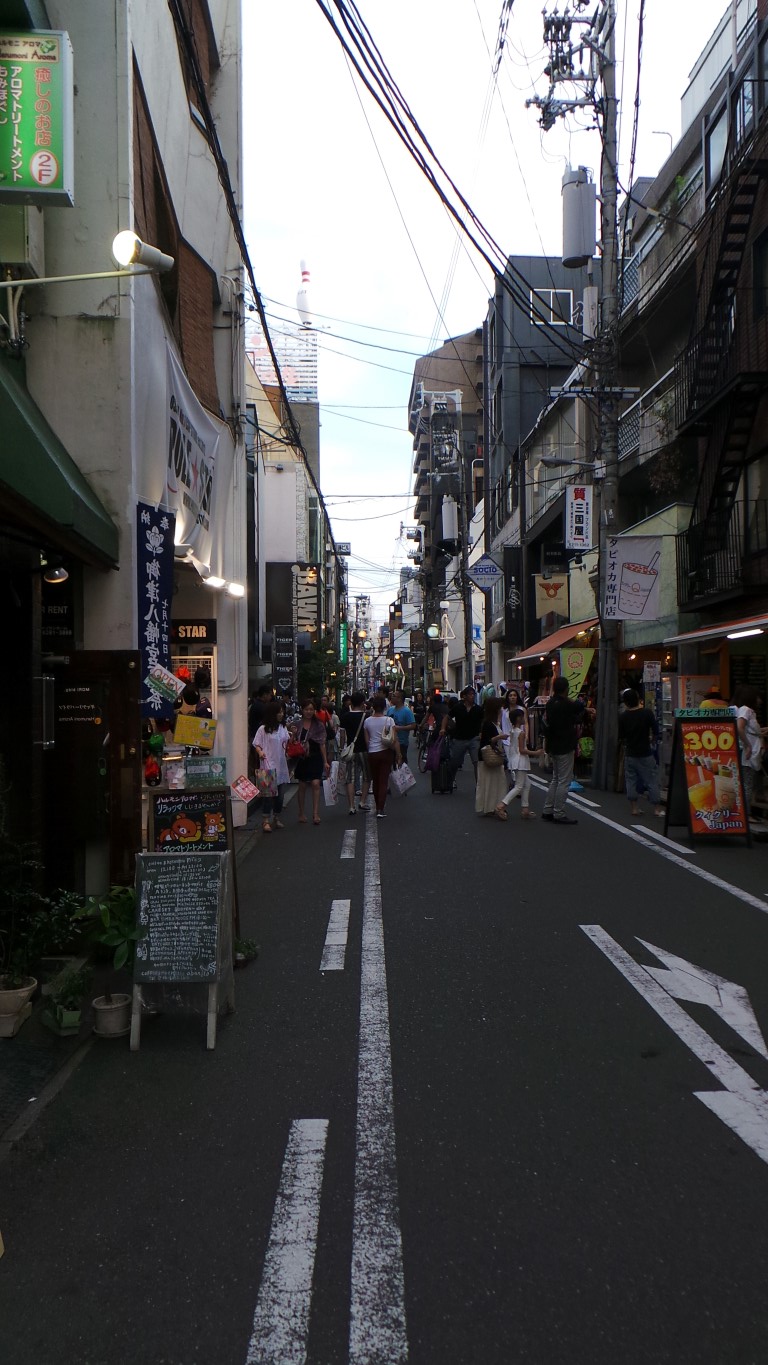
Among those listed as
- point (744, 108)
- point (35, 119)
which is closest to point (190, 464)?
point (35, 119)

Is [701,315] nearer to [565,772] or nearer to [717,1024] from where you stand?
[565,772]

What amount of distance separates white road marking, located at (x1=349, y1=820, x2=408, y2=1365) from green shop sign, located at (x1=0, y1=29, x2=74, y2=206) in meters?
5.75

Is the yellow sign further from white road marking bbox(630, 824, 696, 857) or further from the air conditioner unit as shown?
the air conditioner unit

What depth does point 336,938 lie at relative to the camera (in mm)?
8039

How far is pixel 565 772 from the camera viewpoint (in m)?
14.2

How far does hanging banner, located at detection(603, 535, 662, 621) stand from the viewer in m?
19.9

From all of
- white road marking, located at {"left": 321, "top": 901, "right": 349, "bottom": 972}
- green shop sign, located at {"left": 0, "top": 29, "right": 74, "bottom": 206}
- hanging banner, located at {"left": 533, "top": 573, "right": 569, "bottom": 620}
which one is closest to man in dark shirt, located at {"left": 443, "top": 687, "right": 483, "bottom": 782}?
white road marking, located at {"left": 321, "top": 901, "right": 349, "bottom": 972}

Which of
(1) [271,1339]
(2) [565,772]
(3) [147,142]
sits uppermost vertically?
(3) [147,142]

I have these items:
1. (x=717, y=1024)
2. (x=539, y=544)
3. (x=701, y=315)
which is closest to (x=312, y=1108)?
(x=717, y=1024)

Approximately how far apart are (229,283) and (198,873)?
12815 millimetres

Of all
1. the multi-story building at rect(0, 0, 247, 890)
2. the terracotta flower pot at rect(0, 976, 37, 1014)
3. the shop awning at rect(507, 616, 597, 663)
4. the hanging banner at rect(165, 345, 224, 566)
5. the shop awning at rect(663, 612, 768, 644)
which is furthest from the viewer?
the shop awning at rect(507, 616, 597, 663)

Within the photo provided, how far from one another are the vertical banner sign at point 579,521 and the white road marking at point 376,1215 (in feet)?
70.8

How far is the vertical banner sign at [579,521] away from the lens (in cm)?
2653

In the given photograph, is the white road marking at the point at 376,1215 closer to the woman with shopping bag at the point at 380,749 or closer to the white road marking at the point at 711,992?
the white road marking at the point at 711,992
